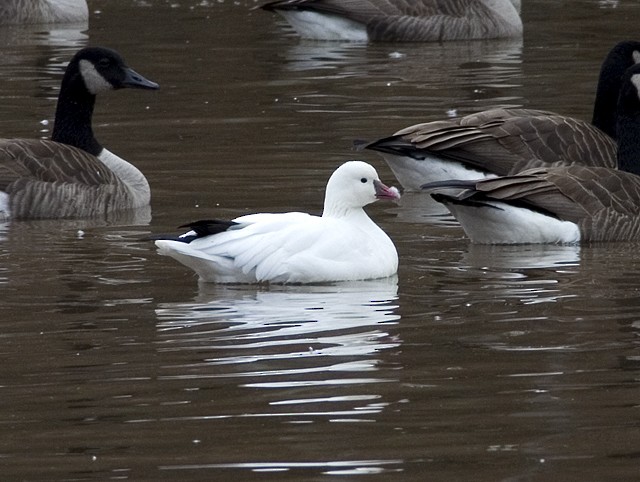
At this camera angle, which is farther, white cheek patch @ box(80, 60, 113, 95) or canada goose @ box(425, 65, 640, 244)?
white cheek patch @ box(80, 60, 113, 95)

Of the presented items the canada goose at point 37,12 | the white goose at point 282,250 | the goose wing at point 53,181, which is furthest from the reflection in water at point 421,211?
the canada goose at point 37,12

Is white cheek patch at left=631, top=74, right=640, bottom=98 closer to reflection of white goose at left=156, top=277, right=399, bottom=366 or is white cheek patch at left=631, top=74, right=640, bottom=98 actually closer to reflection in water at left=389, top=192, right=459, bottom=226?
reflection in water at left=389, top=192, right=459, bottom=226

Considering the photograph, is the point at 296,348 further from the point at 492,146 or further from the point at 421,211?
the point at 492,146

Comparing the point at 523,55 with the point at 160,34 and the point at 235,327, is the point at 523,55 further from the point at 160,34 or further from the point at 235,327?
the point at 235,327

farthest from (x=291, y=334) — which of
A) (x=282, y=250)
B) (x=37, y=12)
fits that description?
(x=37, y=12)

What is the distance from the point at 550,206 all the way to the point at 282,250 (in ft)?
7.53

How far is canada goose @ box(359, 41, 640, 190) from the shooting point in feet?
41.0

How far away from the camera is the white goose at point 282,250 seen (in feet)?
30.7

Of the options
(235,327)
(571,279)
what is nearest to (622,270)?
(571,279)

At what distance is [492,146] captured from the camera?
496 inches

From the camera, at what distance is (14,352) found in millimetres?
7785

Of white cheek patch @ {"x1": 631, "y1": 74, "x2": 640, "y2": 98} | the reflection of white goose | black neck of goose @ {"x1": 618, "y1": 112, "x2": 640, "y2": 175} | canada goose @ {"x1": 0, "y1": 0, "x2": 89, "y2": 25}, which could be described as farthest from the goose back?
canada goose @ {"x1": 0, "y1": 0, "x2": 89, "y2": 25}

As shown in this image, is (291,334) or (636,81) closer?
(291,334)

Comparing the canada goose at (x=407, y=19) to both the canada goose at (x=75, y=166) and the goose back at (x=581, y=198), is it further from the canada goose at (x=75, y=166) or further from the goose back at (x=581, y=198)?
the goose back at (x=581, y=198)
